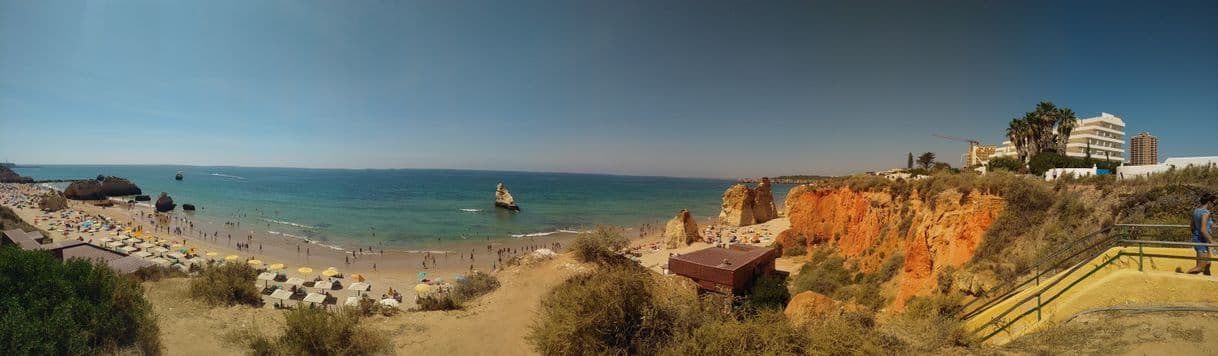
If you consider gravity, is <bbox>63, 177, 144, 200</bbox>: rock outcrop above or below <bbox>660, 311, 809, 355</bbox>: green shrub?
below

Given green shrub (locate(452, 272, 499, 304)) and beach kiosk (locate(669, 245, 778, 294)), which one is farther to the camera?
green shrub (locate(452, 272, 499, 304))

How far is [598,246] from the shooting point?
20.4 meters

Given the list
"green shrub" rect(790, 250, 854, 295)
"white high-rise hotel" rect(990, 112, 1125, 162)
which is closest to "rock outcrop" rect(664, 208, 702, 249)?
"green shrub" rect(790, 250, 854, 295)

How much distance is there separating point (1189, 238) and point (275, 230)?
2276 inches

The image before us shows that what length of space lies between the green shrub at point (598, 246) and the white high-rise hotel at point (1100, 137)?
4428 cm

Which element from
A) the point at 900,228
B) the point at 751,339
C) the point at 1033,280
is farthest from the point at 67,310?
the point at 900,228

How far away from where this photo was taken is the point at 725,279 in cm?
1544

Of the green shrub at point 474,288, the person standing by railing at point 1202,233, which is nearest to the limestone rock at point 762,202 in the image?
the green shrub at point 474,288

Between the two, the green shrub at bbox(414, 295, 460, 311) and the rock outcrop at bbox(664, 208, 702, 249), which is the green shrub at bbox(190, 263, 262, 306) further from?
the rock outcrop at bbox(664, 208, 702, 249)

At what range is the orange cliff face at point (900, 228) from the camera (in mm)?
12922

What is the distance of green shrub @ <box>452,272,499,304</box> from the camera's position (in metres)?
16.3

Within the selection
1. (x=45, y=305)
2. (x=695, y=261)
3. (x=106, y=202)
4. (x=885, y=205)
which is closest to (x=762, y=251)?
(x=695, y=261)

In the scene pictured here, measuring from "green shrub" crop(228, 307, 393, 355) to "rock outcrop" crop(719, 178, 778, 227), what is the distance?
41.3 meters

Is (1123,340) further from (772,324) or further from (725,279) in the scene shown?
(725,279)
